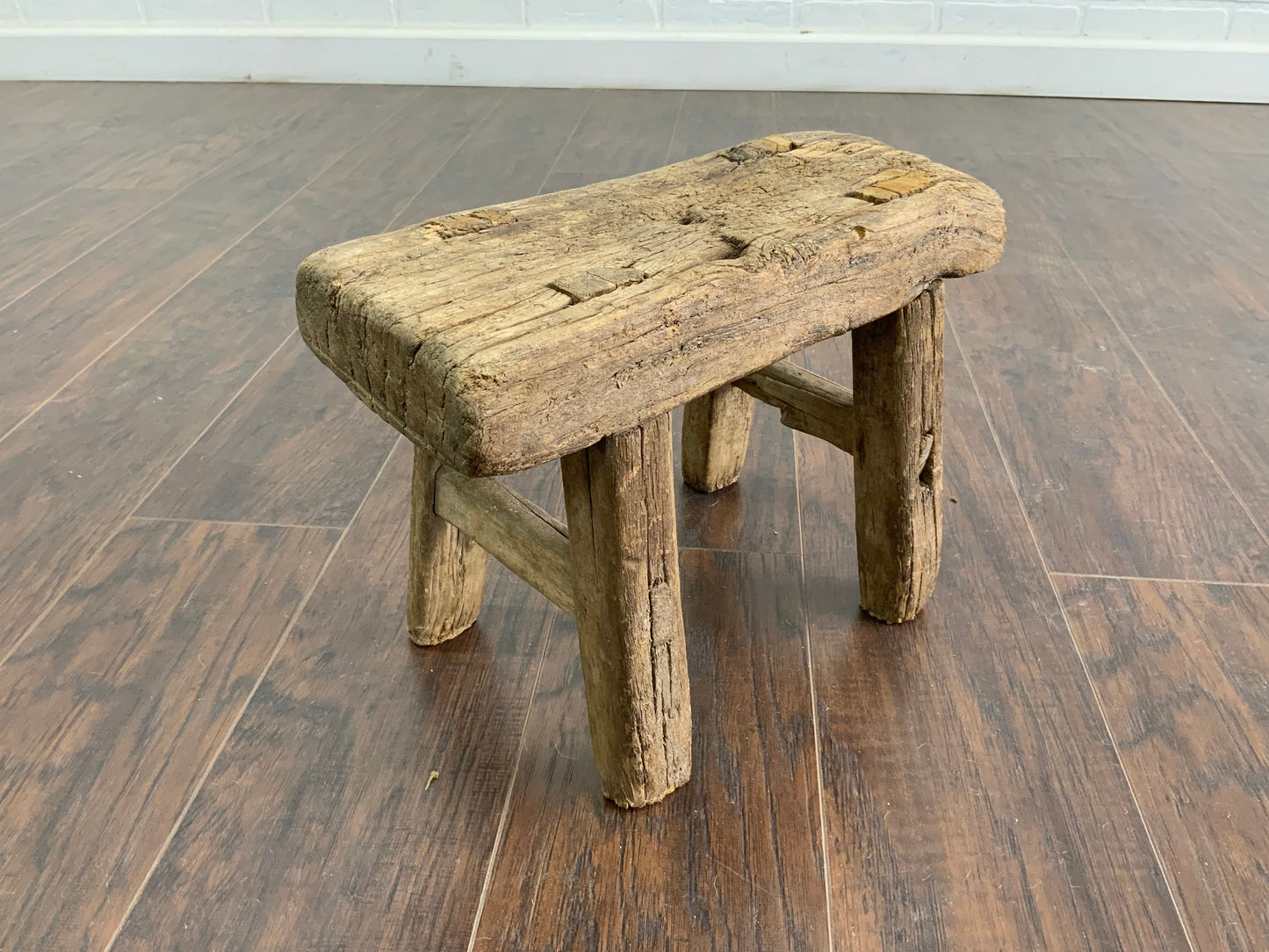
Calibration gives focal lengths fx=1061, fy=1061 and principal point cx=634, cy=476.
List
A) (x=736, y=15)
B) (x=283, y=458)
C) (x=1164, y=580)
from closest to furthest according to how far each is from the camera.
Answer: (x=1164, y=580), (x=283, y=458), (x=736, y=15)

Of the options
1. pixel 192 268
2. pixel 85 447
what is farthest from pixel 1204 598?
pixel 192 268

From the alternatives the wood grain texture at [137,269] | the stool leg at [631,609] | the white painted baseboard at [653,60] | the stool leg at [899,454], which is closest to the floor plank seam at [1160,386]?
the stool leg at [899,454]

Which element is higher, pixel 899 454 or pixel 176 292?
pixel 899 454

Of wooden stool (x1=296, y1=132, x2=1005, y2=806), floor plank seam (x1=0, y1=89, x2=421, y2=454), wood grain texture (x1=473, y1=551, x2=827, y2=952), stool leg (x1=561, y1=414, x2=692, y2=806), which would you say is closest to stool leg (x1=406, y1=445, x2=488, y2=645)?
wooden stool (x1=296, y1=132, x2=1005, y2=806)

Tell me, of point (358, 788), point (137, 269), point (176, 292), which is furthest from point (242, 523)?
point (137, 269)

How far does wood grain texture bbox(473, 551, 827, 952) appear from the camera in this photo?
88cm

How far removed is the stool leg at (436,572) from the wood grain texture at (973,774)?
39 centimetres

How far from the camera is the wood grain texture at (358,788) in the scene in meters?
0.89

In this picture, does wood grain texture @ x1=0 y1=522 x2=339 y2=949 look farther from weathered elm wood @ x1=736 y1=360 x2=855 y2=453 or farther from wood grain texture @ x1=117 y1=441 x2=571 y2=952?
weathered elm wood @ x1=736 y1=360 x2=855 y2=453

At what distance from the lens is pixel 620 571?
87 centimetres

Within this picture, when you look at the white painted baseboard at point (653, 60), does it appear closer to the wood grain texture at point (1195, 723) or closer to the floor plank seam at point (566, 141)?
the floor plank seam at point (566, 141)

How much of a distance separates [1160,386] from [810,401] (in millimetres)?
833

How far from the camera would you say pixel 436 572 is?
1.13 metres

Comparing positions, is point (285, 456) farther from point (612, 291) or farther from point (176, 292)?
point (612, 291)
